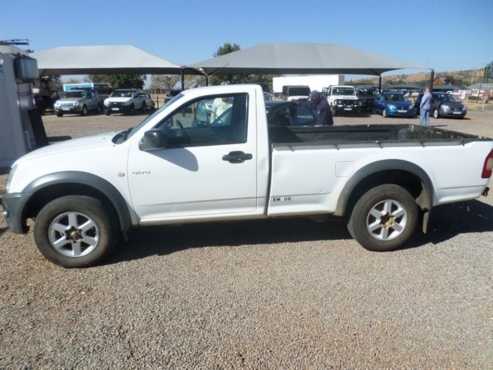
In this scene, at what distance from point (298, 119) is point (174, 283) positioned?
614cm

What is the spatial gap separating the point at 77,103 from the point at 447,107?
74.1ft

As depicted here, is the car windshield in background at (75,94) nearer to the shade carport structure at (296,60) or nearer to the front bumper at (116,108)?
the front bumper at (116,108)

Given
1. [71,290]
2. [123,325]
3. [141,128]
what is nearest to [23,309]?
[71,290]

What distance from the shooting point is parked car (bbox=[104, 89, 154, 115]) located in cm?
2761

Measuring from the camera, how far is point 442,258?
168 inches

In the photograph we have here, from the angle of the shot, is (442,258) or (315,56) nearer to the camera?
(442,258)

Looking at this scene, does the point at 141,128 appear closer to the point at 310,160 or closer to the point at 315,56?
the point at 310,160

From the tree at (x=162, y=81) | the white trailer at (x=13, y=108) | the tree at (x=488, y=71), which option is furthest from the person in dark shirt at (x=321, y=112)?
the tree at (x=162, y=81)

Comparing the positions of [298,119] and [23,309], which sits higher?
[298,119]

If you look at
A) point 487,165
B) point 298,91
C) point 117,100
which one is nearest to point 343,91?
point 298,91

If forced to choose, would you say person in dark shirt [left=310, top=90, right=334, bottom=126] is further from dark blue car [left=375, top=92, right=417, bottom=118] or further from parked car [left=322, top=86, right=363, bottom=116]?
parked car [left=322, top=86, right=363, bottom=116]

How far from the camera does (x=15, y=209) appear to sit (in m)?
3.88

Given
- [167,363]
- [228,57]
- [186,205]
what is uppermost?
[228,57]

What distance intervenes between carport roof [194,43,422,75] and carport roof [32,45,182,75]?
13.4 feet
